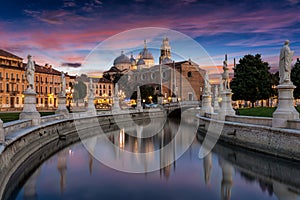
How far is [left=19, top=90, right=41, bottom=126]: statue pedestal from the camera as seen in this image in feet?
65.6

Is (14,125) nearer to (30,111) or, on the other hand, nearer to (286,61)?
(30,111)

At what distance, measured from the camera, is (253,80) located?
178ft

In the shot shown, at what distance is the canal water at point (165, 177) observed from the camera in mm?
11562

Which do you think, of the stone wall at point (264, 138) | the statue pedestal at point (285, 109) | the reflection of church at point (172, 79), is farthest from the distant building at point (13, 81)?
the statue pedestal at point (285, 109)

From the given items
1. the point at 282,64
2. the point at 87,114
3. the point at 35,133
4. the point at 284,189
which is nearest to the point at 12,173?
the point at 35,133

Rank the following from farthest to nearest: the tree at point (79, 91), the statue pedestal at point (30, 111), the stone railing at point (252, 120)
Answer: the tree at point (79, 91), the statue pedestal at point (30, 111), the stone railing at point (252, 120)

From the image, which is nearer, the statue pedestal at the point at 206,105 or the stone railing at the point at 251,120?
the stone railing at the point at 251,120

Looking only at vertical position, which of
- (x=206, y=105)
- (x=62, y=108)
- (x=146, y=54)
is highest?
(x=146, y=54)

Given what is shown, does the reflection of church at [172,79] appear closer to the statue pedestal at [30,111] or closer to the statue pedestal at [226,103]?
the statue pedestal at [226,103]

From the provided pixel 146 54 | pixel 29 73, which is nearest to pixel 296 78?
pixel 29 73

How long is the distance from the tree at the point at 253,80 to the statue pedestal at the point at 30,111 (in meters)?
40.0

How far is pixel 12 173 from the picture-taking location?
12906mm

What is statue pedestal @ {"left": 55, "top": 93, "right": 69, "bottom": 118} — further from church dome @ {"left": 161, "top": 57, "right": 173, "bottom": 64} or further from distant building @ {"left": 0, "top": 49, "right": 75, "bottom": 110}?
church dome @ {"left": 161, "top": 57, "right": 173, "bottom": 64}

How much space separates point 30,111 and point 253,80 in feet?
135
